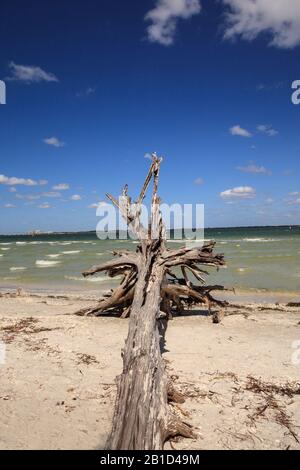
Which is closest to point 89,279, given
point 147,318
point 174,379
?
point 147,318

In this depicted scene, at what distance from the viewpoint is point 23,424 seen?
3553 millimetres

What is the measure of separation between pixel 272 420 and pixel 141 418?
1.54 meters

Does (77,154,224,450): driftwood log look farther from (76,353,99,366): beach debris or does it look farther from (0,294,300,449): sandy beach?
(76,353,99,366): beach debris

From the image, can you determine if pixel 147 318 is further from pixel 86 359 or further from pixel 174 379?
pixel 86 359

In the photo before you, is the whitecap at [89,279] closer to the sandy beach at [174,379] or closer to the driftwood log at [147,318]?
the driftwood log at [147,318]

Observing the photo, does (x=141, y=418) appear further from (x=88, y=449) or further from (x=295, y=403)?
(x=295, y=403)

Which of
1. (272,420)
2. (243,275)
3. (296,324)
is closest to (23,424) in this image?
(272,420)

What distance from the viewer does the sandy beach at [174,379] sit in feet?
11.3

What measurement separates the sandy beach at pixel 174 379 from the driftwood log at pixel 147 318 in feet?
0.99

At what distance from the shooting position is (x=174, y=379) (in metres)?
4.69

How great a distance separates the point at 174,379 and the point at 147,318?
919mm

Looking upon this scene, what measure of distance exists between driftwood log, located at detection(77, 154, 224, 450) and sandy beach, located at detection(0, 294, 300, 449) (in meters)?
0.30


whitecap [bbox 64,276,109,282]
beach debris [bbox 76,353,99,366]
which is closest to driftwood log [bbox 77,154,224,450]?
beach debris [bbox 76,353,99,366]

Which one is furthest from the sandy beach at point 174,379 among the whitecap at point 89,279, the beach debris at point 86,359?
the whitecap at point 89,279
